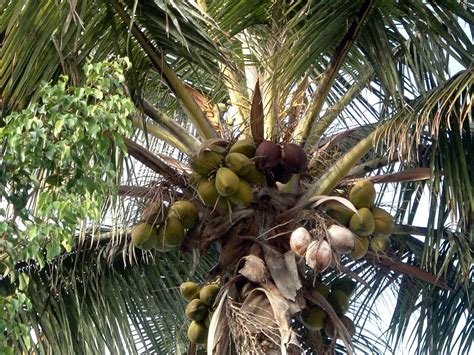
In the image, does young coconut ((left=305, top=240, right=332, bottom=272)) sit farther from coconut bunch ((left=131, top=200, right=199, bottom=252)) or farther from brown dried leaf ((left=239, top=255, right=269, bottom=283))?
coconut bunch ((left=131, top=200, right=199, bottom=252))

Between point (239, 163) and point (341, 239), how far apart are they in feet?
1.68

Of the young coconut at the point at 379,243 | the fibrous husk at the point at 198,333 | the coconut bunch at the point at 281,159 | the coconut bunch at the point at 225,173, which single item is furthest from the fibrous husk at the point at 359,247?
the fibrous husk at the point at 198,333

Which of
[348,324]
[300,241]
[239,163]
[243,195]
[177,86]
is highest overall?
[177,86]

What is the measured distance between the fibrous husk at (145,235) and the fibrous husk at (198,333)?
43 centimetres

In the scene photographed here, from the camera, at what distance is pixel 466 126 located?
15.4 ft

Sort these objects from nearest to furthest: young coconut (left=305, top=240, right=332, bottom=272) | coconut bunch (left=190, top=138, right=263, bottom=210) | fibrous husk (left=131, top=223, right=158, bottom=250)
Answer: young coconut (left=305, top=240, right=332, bottom=272), coconut bunch (left=190, top=138, right=263, bottom=210), fibrous husk (left=131, top=223, right=158, bottom=250)

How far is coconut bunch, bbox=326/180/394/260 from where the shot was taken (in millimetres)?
4320

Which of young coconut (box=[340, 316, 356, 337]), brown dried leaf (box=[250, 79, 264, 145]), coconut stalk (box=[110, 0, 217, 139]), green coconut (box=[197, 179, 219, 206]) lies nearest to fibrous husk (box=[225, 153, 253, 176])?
green coconut (box=[197, 179, 219, 206])

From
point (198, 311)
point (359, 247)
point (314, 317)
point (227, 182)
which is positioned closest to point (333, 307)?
point (314, 317)

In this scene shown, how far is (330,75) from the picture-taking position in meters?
4.56

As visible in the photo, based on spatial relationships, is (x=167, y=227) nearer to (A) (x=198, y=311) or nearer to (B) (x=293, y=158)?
(A) (x=198, y=311)

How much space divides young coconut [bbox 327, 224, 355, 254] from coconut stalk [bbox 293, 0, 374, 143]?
2.04ft

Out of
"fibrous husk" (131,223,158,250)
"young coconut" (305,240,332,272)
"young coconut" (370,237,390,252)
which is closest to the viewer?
"young coconut" (305,240,332,272)

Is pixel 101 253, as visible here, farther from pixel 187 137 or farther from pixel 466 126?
pixel 466 126
